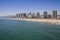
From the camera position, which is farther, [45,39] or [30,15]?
[30,15]

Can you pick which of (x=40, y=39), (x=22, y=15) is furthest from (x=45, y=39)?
(x=22, y=15)

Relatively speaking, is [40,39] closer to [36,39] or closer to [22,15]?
[36,39]

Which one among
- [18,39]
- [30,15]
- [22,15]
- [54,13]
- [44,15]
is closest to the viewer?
[18,39]

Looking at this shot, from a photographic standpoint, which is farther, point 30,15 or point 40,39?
point 30,15

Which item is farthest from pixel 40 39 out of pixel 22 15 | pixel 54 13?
pixel 22 15

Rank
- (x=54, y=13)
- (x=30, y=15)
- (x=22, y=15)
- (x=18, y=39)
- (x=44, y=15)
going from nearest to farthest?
1. (x=18, y=39)
2. (x=54, y=13)
3. (x=44, y=15)
4. (x=30, y=15)
5. (x=22, y=15)

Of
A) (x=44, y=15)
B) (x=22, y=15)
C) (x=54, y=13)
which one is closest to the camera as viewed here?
(x=54, y=13)

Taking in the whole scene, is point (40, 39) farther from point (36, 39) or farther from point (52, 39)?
point (52, 39)

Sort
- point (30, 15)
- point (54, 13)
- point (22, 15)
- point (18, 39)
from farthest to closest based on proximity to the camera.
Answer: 1. point (22, 15)
2. point (30, 15)
3. point (54, 13)
4. point (18, 39)
